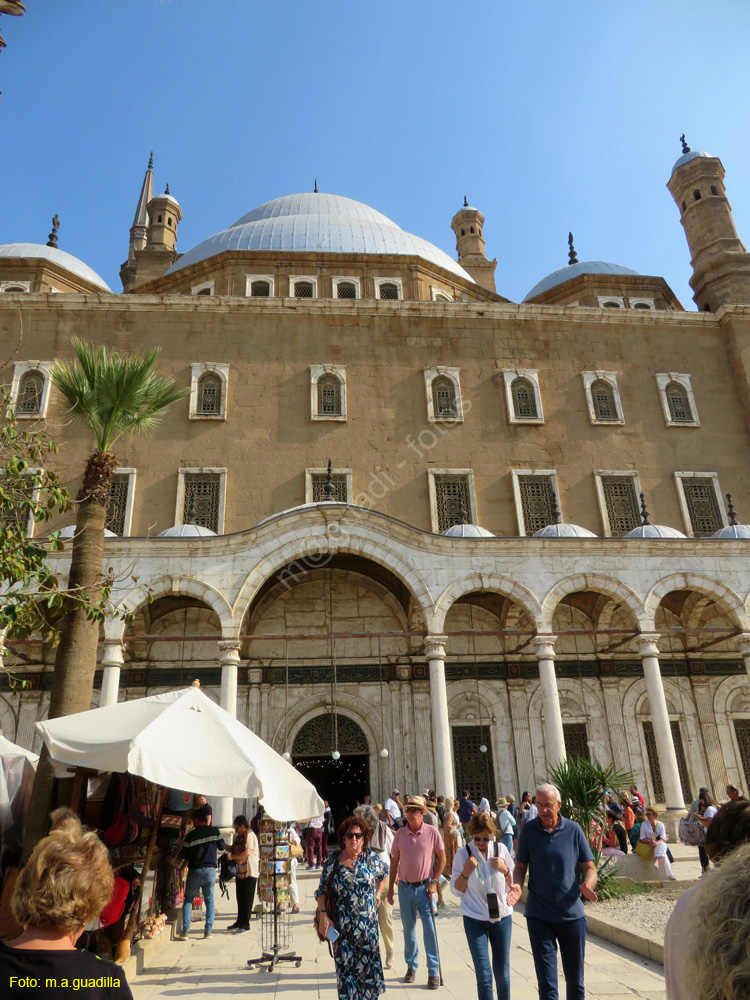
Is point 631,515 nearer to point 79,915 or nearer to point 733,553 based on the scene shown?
point 733,553

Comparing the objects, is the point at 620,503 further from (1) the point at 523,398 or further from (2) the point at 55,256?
(2) the point at 55,256

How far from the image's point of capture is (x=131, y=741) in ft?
15.9

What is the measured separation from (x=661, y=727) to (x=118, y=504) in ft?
41.5

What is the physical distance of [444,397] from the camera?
18.1 metres

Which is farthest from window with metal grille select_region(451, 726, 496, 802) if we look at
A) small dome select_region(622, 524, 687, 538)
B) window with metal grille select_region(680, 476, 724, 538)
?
window with metal grille select_region(680, 476, 724, 538)

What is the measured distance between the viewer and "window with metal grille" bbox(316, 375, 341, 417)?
17.6 meters

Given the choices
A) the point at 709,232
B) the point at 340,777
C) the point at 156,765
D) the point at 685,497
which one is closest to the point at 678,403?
the point at 685,497

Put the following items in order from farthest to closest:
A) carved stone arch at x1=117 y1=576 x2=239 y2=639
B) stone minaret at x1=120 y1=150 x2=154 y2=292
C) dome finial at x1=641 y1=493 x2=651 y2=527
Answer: stone minaret at x1=120 y1=150 x2=154 y2=292, dome finial at x1=641 y1=493 x2=651 y2=527, carved stone arch at x1=117 y1=576 x2=239 y2=639

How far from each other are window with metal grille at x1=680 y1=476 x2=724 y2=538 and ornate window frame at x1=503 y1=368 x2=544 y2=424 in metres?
3.94

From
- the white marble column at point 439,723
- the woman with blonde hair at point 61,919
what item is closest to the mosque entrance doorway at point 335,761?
the white marble column at point 439,723

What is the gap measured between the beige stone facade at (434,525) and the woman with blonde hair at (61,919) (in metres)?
11.7

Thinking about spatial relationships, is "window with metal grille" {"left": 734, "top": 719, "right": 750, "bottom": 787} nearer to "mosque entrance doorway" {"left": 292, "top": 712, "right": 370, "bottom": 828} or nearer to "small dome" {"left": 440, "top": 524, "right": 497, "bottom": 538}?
"small dome" {"left": 440, "top": 524, "right": 497, "bottom": 538}

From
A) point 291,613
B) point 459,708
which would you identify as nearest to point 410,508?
point 291,613

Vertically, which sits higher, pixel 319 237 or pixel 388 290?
pixel 319 237
